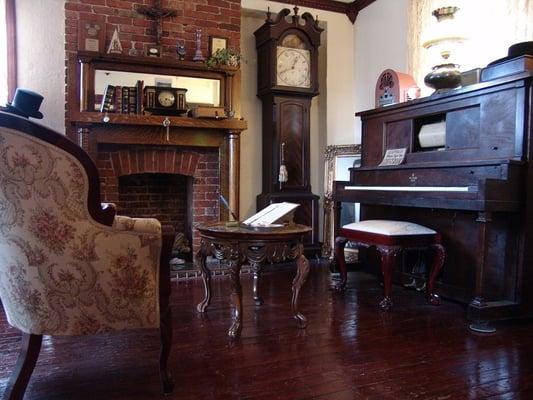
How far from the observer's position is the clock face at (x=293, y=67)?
4.46 metres

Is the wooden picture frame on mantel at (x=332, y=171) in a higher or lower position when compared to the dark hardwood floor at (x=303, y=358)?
higher

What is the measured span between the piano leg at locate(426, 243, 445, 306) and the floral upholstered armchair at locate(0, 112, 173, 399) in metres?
1.93

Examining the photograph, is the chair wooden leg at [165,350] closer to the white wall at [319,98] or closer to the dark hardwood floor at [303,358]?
the dark hardwood floor at [303,358]

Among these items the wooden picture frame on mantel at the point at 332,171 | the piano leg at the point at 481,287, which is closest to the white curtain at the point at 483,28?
the wooden picture frame on mantel at the point at 332,171

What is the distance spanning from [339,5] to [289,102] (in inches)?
53.4

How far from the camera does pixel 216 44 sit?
4133 millimetres

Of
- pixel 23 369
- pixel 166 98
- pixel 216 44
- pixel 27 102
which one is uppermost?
pixel 216 44

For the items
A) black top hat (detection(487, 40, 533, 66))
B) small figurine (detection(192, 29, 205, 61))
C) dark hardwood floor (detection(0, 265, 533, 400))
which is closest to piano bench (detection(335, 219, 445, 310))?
dark hardwood floor (detection(0, 265, 533, 400))

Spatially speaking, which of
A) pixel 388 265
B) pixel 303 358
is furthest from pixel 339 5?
pixel 303 358

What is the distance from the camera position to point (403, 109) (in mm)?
3424

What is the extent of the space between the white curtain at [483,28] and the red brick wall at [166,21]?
1758 millimetres

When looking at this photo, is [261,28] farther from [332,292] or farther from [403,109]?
[332,292]

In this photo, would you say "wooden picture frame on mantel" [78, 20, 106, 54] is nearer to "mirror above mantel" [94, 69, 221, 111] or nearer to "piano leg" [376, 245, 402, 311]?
"mirror above mantel" [94, 69, 221, 111]

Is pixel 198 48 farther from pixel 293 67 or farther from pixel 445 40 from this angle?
pixel 445 40
